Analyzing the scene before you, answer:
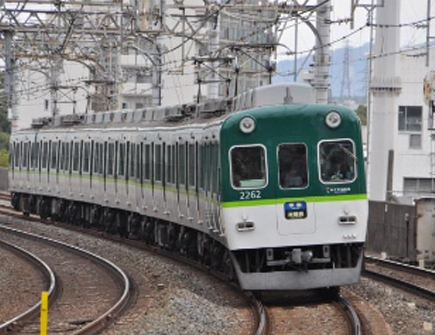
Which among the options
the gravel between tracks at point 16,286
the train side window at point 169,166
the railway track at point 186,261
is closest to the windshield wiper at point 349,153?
the railway track at point 186,261

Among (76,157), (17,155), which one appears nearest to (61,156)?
(76,157)

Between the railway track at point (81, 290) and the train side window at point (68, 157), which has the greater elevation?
the train side window at point (68, 157)

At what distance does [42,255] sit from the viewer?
22.9 m

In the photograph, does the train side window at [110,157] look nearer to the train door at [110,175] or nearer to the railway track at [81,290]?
the train door at [110,175]

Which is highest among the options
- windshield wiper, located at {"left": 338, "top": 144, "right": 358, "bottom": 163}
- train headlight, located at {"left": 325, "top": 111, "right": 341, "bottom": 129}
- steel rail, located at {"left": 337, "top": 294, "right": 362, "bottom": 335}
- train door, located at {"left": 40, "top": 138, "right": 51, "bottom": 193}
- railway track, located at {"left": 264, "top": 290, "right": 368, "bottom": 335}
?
train headlight, located at {"left": 325, "top": 111, "right": 341, "bottom": 129}

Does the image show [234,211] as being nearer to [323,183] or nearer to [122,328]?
[323,183]

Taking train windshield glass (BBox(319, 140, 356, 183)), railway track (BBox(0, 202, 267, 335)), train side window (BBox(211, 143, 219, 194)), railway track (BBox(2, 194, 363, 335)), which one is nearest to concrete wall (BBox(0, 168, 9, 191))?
railway track (BBox(0, 202, 267, 335))

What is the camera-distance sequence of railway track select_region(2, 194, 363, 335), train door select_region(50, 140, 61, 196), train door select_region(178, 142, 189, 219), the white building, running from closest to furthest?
railway track select_region(2, 194, 363, 335) → train door select_region(178, 142, 189, 219) → train door select_region(50, 140, 61, 196) → the white building

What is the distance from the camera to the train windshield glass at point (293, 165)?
14.9 m

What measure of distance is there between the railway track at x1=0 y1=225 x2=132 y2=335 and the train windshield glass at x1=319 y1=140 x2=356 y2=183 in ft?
9.85

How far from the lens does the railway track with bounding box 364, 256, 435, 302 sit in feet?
54.5

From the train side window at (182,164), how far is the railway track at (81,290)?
1.74 m

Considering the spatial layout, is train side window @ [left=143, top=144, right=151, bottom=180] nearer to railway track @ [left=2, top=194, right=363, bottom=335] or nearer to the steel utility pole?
the steel utility pole

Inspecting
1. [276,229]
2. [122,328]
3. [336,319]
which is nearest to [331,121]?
[276,229]
